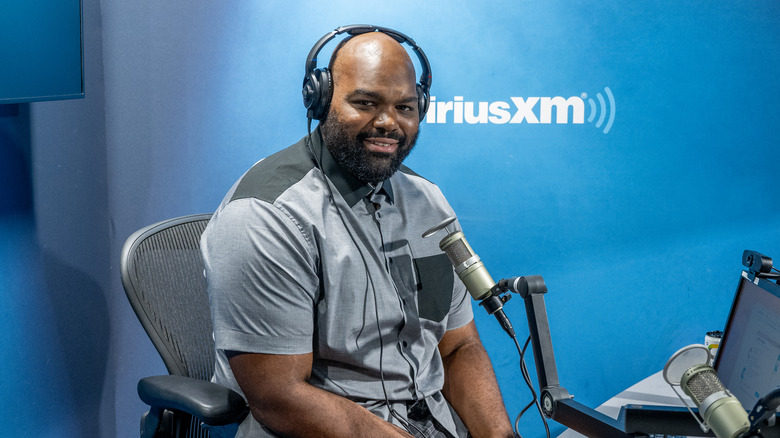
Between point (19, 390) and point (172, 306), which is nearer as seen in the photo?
point (172, 306)

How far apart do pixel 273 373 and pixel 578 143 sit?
50.3 inches

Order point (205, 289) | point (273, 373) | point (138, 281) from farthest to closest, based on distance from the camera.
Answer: point (205, 289), point (138, 281), point (273, 373)

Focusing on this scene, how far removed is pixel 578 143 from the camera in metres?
2.29

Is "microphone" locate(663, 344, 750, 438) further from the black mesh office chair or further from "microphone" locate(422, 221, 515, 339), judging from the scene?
the black mesh office chair

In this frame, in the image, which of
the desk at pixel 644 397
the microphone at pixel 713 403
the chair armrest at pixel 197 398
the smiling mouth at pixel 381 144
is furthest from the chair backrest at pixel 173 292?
the microphone at pixel 713 403

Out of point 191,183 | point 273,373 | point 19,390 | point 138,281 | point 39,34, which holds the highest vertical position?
point 39,34

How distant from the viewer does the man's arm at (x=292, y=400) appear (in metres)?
1.46

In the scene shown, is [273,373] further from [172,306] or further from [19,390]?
[19,390]

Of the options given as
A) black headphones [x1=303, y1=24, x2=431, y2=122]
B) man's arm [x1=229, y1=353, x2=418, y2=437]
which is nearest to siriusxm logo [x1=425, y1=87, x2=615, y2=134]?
black headphones [x1=303, y1=24, x2=431, y2=122]

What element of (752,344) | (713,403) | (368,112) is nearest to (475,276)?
(713,403)

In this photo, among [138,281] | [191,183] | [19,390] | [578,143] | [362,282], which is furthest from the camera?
[191,183]

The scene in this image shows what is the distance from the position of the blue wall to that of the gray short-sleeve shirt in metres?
0.66

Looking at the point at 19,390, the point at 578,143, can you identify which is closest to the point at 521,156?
the point at 578,143

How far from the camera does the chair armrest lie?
58.2 inches
